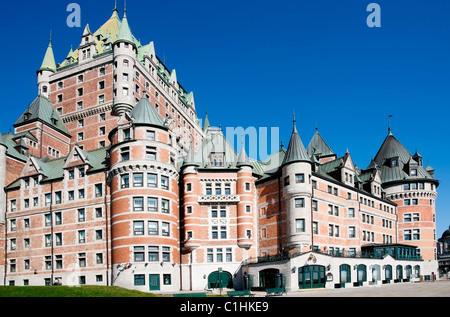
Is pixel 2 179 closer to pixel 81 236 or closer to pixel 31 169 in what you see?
pixel 31 169

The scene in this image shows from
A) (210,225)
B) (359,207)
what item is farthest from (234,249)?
(359,207)

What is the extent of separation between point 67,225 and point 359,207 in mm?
40438

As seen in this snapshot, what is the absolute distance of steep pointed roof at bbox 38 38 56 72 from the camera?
8325 cm

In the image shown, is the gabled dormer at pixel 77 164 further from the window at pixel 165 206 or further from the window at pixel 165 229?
the window at pixel 165 229

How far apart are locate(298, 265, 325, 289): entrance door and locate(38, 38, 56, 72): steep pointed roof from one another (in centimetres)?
5859

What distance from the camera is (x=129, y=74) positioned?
74250 millimetres

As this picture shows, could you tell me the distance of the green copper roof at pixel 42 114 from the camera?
7312cm

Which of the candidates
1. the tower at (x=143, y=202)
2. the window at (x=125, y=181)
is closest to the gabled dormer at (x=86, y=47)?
the tower at (x=143, y=202)

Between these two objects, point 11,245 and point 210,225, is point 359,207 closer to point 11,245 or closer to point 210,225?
point 210,225

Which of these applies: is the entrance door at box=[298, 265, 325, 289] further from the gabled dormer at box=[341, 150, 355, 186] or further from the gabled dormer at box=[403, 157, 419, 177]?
the gabled dormer at box=[403, 157, 419, 177]

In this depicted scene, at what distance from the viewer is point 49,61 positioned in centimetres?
8438

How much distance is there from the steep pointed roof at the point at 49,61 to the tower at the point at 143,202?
34651 millimetres

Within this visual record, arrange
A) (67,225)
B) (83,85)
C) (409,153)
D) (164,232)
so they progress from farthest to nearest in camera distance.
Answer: (409,153), (83,85), (67,225), (164,232)

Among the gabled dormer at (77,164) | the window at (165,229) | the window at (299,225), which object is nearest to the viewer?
the window at (165,229)
